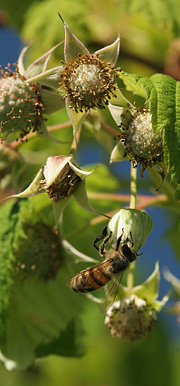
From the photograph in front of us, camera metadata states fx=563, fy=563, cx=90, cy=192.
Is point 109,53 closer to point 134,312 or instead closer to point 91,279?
point 91,279

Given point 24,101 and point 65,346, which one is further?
point 65,346

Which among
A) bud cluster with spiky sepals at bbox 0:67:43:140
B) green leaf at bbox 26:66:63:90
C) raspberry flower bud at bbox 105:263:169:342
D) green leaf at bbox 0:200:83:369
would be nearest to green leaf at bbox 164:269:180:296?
raspberry flower bud at bbox 105:263:169:342

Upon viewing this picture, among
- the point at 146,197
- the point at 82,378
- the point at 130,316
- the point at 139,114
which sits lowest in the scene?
the point at 82,378

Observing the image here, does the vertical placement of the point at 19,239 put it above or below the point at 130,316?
above

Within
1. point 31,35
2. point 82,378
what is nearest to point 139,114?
point 31,35

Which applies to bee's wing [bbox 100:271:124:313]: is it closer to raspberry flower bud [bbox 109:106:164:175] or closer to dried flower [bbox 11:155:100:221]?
dried flower [bbox 11:155:100:221]

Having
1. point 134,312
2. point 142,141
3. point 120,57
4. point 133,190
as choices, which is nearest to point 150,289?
point 134,312

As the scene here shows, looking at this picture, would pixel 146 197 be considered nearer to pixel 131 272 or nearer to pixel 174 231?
pixel 131 272
